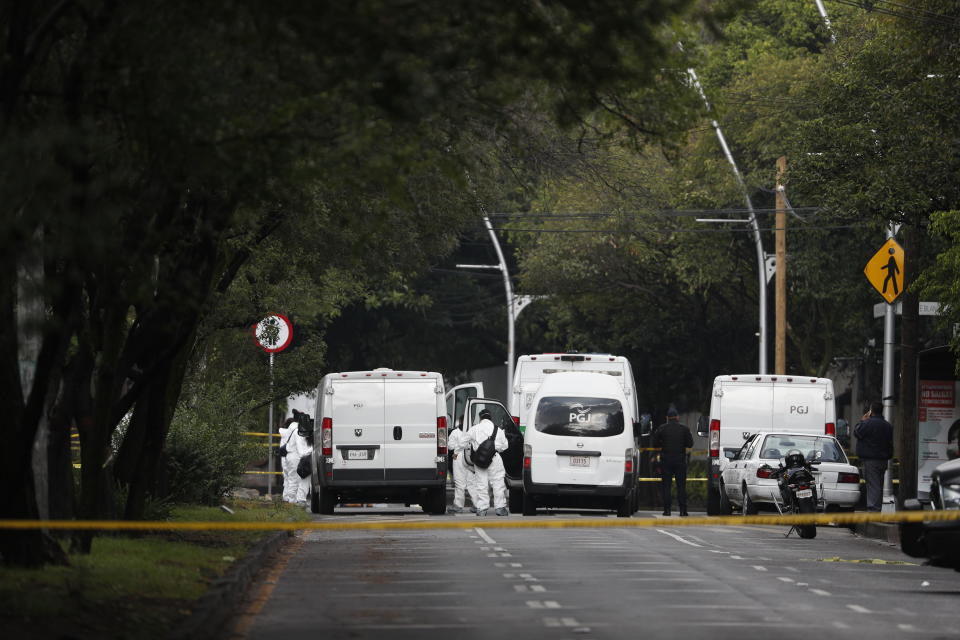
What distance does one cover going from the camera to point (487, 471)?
30.1 m

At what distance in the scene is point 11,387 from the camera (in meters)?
13.6

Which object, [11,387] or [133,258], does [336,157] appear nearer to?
[133,258]

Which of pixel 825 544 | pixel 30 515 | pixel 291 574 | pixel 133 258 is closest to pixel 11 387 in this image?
pixel 30 515

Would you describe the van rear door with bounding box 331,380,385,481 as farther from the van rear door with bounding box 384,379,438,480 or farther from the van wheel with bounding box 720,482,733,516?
Result: the van wheel with bounding box 720,482,733,516

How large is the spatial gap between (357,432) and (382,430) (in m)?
0.41

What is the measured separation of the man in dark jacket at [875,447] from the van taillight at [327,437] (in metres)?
8.39

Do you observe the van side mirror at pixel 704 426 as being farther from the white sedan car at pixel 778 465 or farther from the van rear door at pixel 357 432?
the van rear door at pixel 357 432

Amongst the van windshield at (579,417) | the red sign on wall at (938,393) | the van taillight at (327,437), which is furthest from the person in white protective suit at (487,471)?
the red sign on wall at (938,393)

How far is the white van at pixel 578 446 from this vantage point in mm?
29016

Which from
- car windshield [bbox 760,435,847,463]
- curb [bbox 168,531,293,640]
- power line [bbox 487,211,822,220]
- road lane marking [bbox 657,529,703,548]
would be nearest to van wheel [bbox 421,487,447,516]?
car windshield [bbox 760,435,847,463]

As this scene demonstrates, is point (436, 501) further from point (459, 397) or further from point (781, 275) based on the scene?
point (459, 397)

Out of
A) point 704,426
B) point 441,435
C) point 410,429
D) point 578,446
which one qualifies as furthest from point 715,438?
point 410,429

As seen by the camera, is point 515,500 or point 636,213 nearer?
point 515,500

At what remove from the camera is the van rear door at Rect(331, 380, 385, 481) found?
29656 mm
